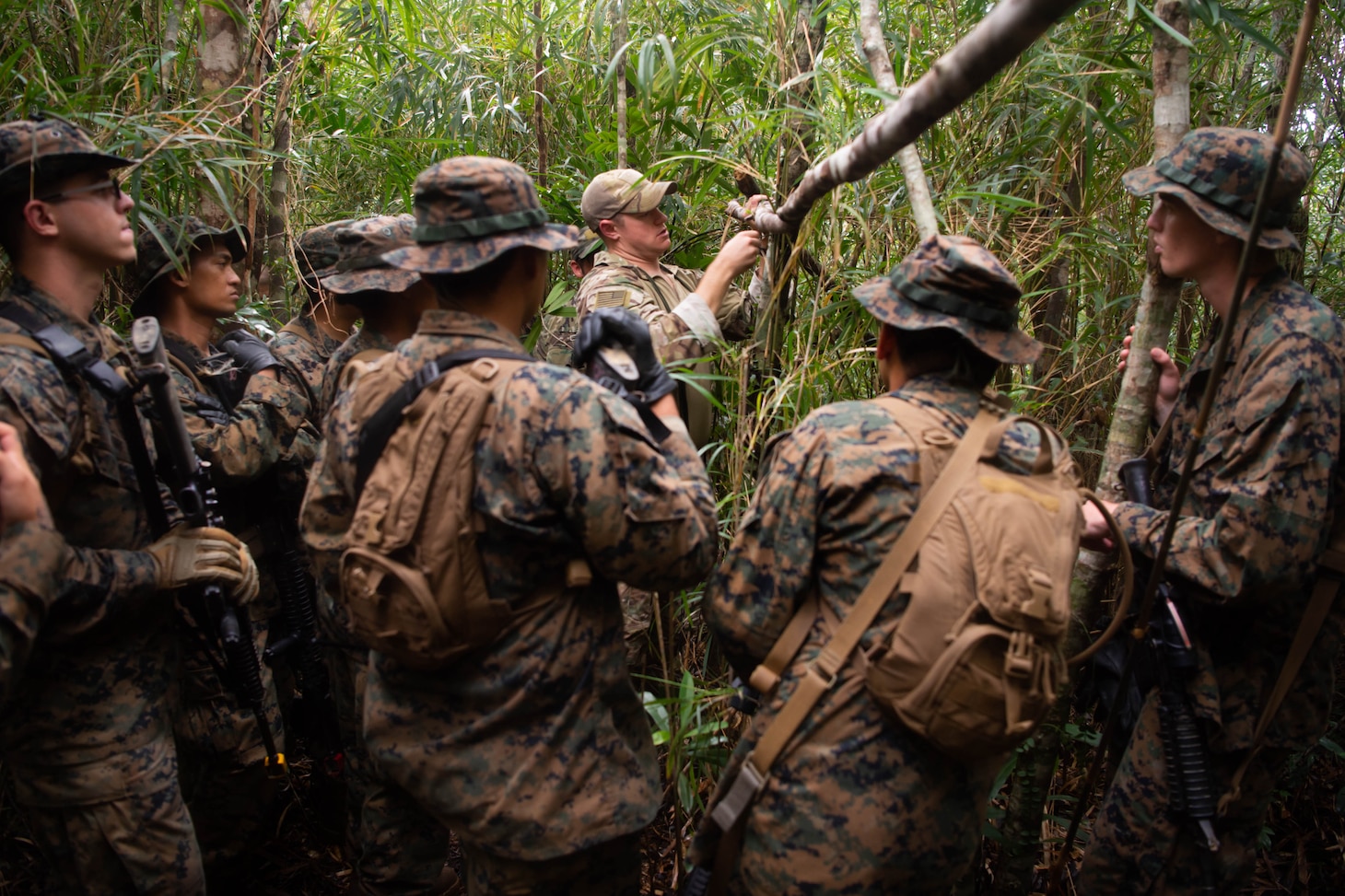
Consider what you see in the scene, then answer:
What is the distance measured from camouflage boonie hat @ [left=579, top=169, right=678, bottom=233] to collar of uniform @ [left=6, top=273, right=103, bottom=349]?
189 centimetres

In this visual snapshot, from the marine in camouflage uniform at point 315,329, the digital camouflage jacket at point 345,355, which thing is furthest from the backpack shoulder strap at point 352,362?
the marine in camouflage uniform at point 315,329

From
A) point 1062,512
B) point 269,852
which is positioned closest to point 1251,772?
point 1062,512

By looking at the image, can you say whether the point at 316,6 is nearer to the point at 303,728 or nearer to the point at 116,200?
the point at 116,200

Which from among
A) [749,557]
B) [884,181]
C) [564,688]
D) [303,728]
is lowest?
[303,728]

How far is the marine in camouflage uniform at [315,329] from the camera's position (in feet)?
11.4

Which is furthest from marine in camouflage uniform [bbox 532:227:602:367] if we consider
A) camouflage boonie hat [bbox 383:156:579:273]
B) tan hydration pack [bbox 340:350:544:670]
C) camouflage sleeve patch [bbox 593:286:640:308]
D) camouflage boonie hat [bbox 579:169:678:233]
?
tan hydration pack [bbox 340:350:544:670]

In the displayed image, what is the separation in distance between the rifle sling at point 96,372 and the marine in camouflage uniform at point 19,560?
310mm

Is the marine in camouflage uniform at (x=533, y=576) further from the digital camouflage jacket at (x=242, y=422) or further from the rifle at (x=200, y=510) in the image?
the digital camouflage jacket at (x=242, y=422)

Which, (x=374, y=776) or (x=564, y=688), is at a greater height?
(x=564, y=688)

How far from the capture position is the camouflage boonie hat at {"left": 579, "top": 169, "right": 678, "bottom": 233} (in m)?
3.51

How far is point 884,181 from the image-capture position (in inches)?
123

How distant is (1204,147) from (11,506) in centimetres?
292

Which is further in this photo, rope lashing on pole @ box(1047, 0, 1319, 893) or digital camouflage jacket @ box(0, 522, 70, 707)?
digital camouflage jacket @ box(0, 522, 70, 707)

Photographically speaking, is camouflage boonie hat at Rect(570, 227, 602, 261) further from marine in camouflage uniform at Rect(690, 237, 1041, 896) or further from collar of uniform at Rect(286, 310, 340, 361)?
marine in camouflage uniform at Rect(690, 237, 1041, 896)
